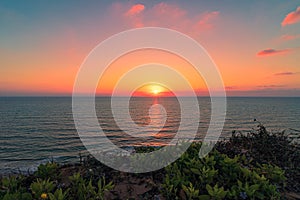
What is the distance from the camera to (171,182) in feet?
13.2

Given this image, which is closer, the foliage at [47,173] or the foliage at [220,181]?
the foliage at [220,181]

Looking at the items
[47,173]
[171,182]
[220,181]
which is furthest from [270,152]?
[47,173]

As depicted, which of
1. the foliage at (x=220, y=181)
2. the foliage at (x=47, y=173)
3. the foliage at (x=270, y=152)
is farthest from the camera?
the foliage at (x=270, y=152)

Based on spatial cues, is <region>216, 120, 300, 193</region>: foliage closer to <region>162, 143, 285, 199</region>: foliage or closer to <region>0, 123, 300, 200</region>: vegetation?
<region>0, 123, 300, 200</region>: vegetation

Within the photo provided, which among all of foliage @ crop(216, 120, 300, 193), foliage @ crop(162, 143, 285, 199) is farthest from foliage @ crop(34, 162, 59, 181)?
foliage @ crop(216, 120, 300, 193)

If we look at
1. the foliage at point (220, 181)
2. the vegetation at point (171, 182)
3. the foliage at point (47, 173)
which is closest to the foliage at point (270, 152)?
the vegetation at point (171, 182)

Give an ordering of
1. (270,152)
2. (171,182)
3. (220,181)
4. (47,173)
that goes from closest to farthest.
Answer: (171,182) → (220,181) → (47,173) → (270,152)

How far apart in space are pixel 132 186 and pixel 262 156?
3991 mm

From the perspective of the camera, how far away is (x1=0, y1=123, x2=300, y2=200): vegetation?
360cm

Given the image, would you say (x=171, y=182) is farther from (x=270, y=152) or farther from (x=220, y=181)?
(x=270, y=152)

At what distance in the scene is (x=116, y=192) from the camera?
4.20 metres

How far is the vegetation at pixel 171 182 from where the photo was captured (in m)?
3.60

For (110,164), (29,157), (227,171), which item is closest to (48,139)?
(29,157)

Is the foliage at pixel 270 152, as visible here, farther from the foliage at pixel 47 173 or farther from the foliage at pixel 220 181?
the foliage at pixel 47 173
